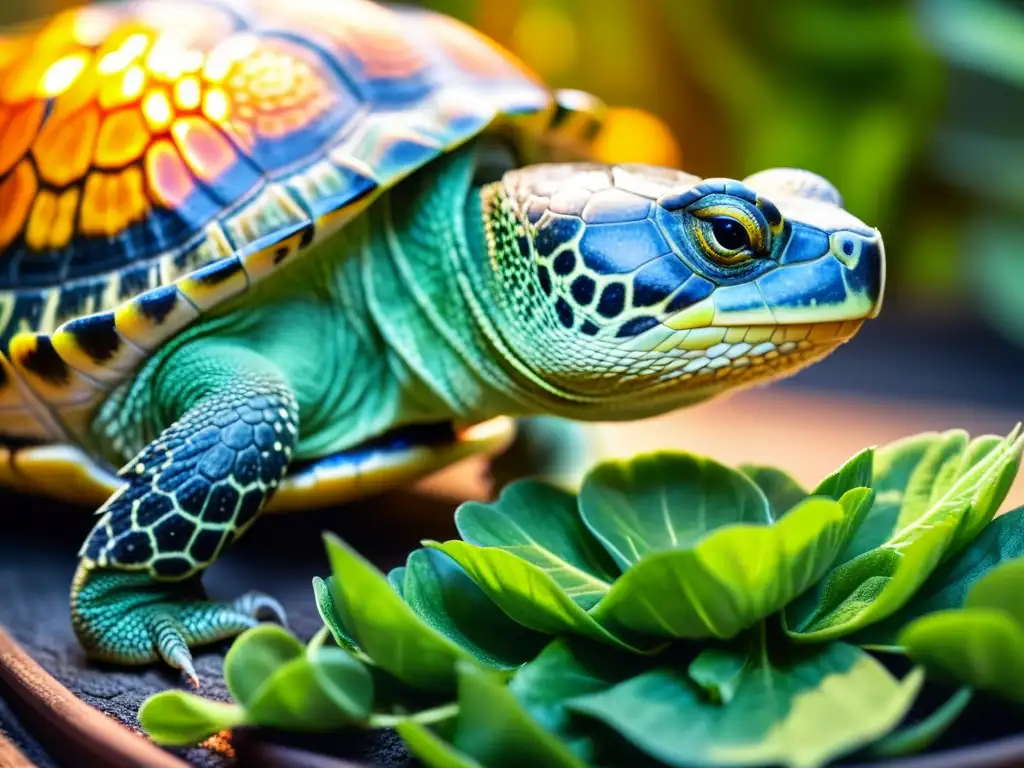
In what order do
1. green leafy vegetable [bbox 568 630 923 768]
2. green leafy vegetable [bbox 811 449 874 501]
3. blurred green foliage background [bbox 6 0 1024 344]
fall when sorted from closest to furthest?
1. green leafy vegetable [bbox 568 630 923 768]
2. green leafy vegetable [bbox 811 449 874 501]
3. blurred green foliage background [bbox 6 0 1024 344]

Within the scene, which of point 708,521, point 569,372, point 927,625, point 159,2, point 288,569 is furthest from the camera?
point 159,2

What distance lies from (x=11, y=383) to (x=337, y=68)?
0.54 m

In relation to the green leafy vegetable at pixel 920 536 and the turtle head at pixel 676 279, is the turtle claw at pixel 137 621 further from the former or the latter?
the green leafy vegetable at pixel 920 536

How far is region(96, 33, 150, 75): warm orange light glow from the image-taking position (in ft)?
3.70

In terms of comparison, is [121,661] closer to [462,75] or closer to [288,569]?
[288,569]

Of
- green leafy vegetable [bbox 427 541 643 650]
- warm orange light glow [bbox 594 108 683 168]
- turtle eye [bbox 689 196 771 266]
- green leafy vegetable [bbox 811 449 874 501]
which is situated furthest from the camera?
warm orange light glow [bbox 594 108 683 168]

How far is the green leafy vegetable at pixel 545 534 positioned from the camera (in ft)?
2.51

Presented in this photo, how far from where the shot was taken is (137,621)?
89 centimetres

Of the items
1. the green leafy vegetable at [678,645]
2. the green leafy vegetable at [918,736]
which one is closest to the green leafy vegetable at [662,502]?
the green leafy vegetable at [678,645]

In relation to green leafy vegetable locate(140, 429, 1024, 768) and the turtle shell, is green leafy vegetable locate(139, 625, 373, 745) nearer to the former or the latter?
green leafy vegetable locate(140, 429, 1024, 768)

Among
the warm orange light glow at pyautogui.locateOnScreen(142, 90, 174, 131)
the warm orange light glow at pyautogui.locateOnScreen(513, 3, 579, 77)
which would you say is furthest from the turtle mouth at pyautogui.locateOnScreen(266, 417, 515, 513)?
the warm orange light glow at pyautogui.locateOnScreen(513, 3, 579, 77)

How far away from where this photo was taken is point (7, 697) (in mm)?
831

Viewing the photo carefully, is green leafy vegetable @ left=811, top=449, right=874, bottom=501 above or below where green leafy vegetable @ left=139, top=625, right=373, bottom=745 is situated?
above

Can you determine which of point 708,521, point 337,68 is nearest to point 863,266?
point 708,521
